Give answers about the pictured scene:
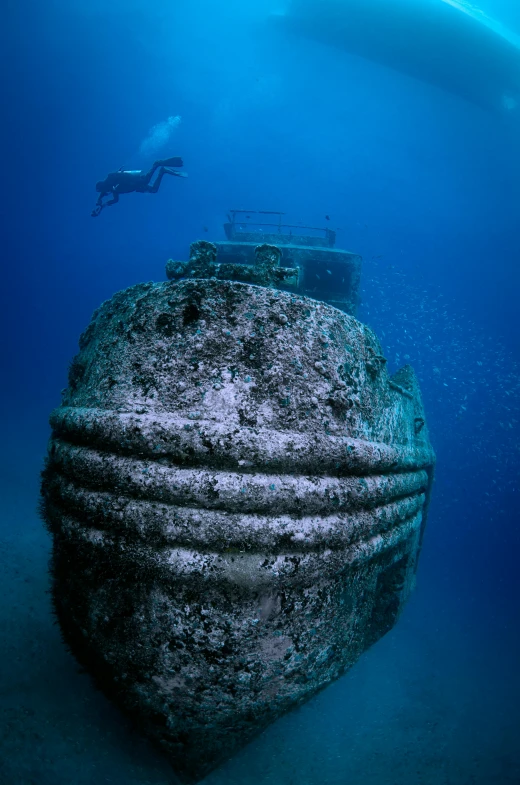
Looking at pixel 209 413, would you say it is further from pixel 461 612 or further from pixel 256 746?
pixel 461 612

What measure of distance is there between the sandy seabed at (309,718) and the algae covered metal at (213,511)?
1.18ft

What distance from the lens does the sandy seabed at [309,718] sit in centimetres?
148

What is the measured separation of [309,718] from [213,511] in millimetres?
3772

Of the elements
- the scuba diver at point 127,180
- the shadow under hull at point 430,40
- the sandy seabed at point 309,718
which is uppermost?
the shadow under hull at point 430,40

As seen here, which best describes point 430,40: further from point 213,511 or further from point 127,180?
point 213,511

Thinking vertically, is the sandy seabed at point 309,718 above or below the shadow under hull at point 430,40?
below

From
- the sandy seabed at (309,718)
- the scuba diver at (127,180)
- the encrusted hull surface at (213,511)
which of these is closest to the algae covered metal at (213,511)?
the encrusted hull surface at (213,511)

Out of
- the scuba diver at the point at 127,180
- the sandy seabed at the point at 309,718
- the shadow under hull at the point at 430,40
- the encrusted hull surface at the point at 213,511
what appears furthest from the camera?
the shadow under hull at the point at 430,40

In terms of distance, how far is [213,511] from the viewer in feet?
3.96

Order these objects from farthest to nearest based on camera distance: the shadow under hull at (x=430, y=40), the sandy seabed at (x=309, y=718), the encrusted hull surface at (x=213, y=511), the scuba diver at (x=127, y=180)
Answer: the shadow under hull at (x=430, y=40)
the scuba diver at (x=127, y=180)
the sandy seabed at (x=309, y=718)
the encrusted hull surface at (x=213, y=511)

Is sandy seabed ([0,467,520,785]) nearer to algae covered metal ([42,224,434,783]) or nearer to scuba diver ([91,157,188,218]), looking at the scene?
algae covered metal ([42,224,434,783])

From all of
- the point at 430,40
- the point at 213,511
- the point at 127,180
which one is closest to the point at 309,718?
the point at 213,511

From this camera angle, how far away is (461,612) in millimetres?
11734

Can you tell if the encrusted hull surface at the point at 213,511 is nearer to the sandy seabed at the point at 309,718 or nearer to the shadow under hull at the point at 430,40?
the sandy seabed at the point at 309,718
